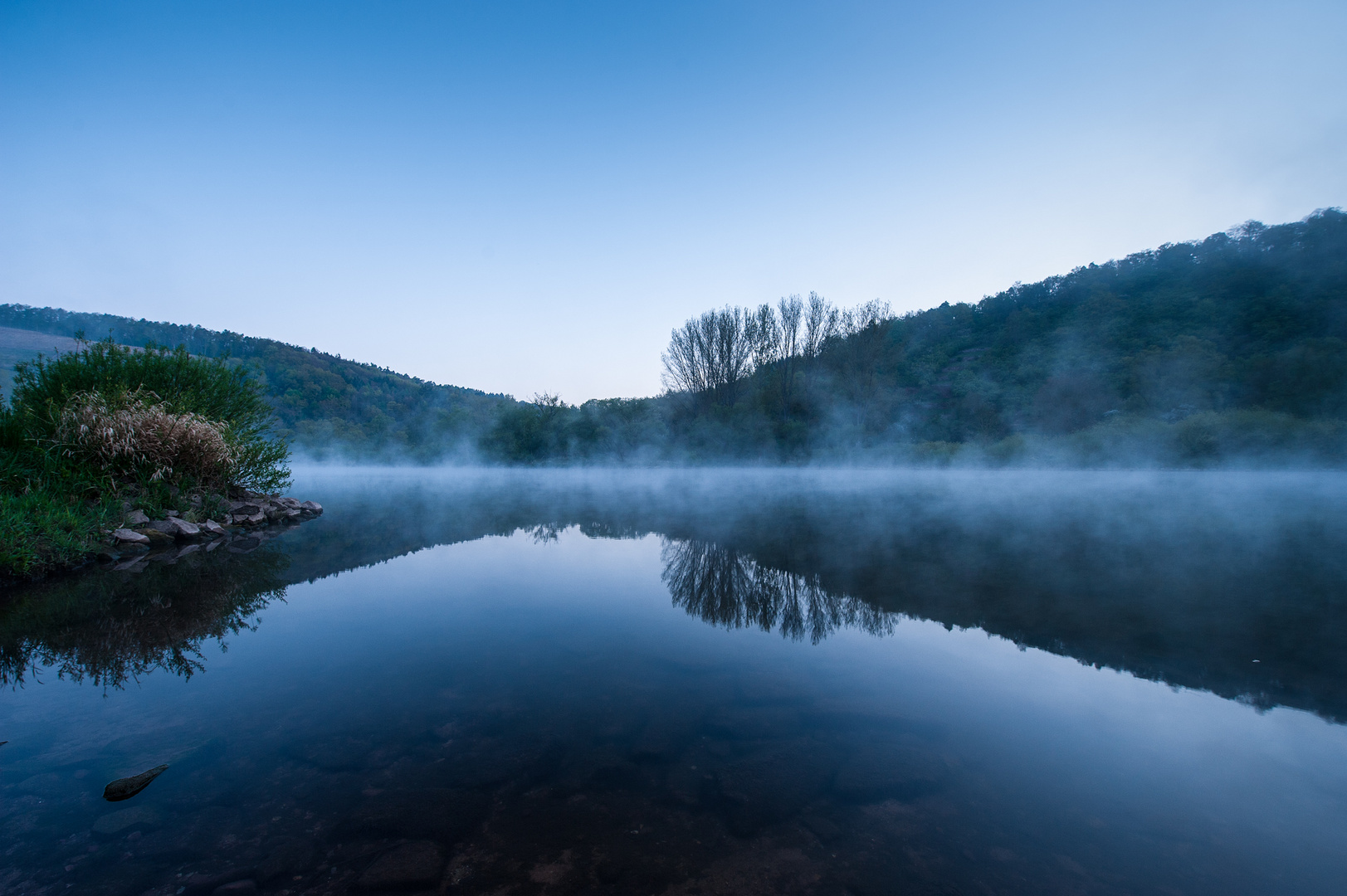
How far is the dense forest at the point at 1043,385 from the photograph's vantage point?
78.8 ft

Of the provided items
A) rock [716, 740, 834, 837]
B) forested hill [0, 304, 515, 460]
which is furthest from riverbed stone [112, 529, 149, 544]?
forested hill [0, 304, 515, 460]

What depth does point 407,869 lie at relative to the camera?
146cm

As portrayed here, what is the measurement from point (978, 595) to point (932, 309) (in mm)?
58317

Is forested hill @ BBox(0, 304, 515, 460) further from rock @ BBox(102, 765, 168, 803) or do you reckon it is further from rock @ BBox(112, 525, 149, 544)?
rock @ BBox(102, 765, 168, 803)

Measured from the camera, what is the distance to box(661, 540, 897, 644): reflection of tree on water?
3773 mm

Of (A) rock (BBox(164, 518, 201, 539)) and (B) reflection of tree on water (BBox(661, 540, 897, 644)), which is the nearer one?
(B) reflection of tree on water (BBox(661, 540, 897, 644))

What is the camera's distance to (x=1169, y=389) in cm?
2780

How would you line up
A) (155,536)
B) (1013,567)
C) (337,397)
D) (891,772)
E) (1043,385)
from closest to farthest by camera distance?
(891,772), (1013,567), (155,536), (1043,385), (337,397)

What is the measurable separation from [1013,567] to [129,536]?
10043 millimetres

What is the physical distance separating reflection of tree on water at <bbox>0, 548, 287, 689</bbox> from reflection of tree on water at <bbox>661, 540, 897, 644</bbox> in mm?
3435

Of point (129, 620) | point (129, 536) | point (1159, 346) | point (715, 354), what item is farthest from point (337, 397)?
point (1159, 346)

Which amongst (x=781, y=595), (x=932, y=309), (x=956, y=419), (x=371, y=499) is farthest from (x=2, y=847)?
(x=932, y=309)

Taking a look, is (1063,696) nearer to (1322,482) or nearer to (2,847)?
(2,847)

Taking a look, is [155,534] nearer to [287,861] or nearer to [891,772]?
[287,861]
